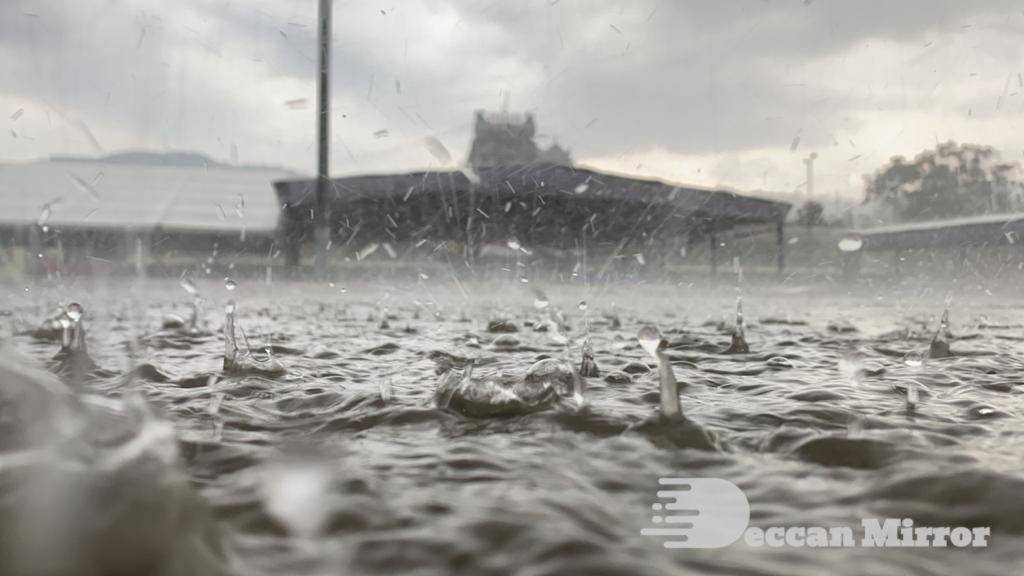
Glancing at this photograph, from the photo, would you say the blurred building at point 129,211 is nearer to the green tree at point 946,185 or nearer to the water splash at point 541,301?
the water splash at point 541,301

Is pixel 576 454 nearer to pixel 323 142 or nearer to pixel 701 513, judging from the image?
pixel 701 513

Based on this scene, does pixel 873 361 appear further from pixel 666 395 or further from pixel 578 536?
pixel 578 536

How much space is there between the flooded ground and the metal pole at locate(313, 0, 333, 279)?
2.24 metres

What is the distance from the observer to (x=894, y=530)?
92 centimetres

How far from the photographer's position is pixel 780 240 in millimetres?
7391

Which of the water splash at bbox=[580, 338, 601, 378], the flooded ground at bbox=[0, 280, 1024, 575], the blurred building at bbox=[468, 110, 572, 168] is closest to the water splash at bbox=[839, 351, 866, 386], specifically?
the flooded ground at bbox=[0, 280, 1024, 575]

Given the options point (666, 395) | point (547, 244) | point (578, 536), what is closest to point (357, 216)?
point (547, 244)

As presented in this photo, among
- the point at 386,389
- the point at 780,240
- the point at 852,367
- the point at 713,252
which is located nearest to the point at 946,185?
the point at 780,240

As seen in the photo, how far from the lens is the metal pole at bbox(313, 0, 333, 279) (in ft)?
14.9

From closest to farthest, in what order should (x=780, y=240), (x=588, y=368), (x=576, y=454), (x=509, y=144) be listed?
(x=576, y=454), (x=588, y=368), (x=509, y=144), (x=780, y=240)

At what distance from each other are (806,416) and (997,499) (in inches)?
23.3

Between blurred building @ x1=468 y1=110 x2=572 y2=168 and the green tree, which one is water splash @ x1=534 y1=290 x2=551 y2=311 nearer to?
blurred building @ x1=468 y1=110 x2=572 y2=168

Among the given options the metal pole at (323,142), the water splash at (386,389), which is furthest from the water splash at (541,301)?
the water splash at (386,389)

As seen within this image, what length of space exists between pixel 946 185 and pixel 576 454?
7629 mm
